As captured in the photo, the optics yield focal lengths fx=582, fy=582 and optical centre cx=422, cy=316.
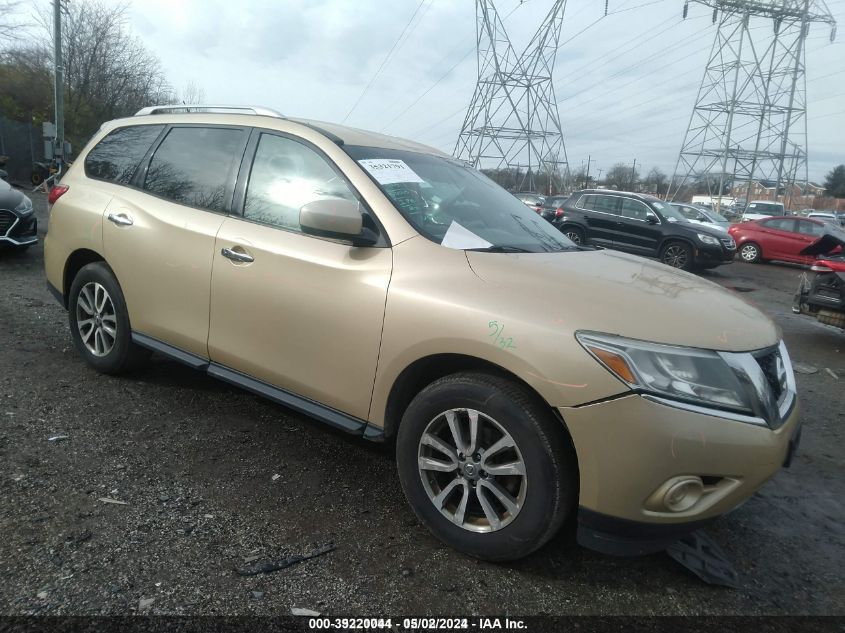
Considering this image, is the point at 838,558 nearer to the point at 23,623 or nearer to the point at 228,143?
the point at 23,623

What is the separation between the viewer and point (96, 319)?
3.97 metres

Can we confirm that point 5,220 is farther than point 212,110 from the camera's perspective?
Yes

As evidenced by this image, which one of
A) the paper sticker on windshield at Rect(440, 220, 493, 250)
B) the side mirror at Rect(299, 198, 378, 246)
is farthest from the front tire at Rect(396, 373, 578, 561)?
the side mirror at Rect(299, 198, 378, 246)

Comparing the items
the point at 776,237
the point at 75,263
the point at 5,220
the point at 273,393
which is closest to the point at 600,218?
the point at 776,237

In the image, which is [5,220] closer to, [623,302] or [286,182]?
[286,182]

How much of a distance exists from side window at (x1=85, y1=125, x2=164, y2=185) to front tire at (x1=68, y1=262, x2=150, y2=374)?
25.1 inches

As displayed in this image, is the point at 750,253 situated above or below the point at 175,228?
below

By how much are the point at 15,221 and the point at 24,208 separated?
0.84 ft

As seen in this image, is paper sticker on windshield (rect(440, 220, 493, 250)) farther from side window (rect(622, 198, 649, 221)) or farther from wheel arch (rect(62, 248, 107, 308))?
side window (rect(622, 198, 649, 221))

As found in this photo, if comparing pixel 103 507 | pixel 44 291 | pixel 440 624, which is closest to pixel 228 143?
pixel 103 507

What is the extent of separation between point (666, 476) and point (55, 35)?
26637 mm

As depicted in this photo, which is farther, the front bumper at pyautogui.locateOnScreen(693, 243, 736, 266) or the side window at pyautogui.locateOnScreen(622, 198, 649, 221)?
the side window at pyautogui.locateOnScreen(622, 198, 649, 221)

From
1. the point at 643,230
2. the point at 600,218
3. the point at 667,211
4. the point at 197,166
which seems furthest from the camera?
the point at 600,218

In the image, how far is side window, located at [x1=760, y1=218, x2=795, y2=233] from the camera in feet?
53.5
